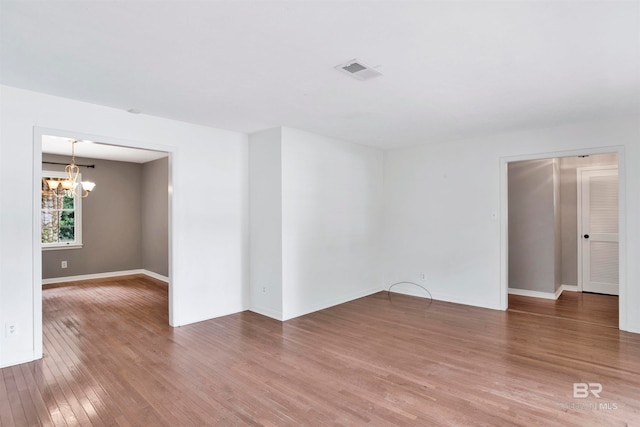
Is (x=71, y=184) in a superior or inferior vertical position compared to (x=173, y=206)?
superior

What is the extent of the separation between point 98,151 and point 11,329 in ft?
14.4

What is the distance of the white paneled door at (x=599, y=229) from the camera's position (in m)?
5.67

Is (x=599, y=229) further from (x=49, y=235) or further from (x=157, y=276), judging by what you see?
(x=49, y=235)

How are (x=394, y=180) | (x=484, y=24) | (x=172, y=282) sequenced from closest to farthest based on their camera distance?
(x=484, y=24) → (x=172, y=282) → (x=394, y=180)

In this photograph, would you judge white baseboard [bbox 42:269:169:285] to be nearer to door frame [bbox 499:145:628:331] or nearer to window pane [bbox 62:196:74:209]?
window pane [bbox 62:196:74:209]

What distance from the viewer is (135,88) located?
3.10 m

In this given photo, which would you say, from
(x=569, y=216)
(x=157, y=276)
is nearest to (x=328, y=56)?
(x=569, y=216)

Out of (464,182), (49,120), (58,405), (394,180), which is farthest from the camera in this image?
(394,180)

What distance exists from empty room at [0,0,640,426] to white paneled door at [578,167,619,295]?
0.10ft

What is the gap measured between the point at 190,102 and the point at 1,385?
2.91 meters

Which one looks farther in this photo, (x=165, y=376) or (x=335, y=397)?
(x=165, y=376)

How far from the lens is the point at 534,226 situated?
5.73 meters

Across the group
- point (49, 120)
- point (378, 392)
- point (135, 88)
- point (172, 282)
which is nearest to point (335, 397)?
point (378, 392)

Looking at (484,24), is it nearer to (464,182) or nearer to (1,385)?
(464,182)
